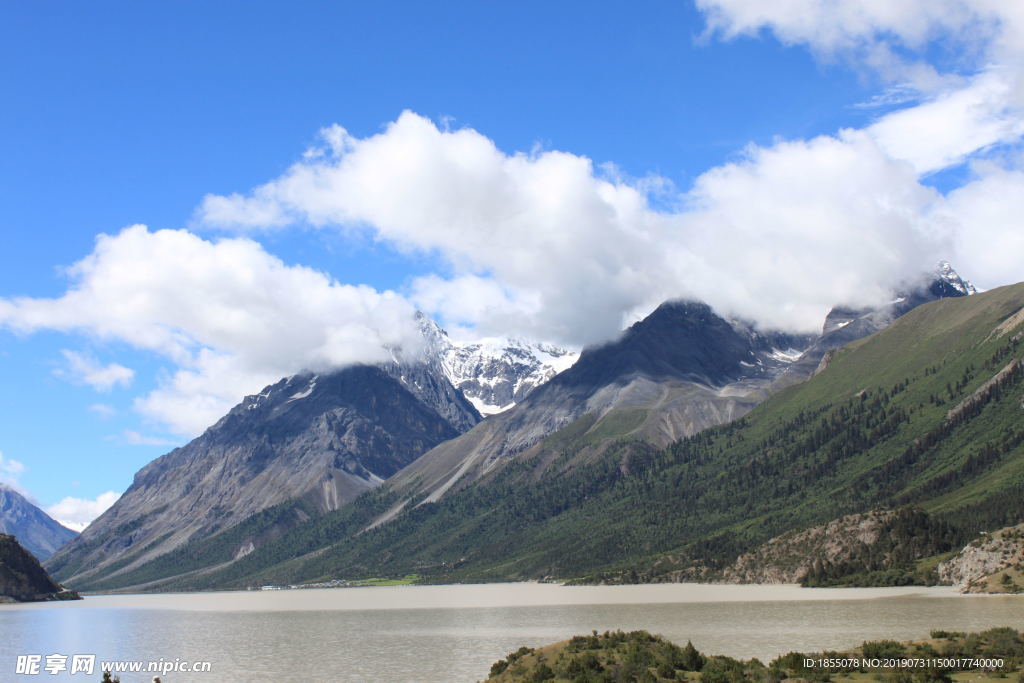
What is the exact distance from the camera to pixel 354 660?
394 ft

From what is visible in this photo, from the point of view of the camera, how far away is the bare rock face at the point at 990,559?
178375mm

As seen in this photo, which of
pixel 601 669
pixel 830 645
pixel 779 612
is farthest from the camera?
pixel 779 612

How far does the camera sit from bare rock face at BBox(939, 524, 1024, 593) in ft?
585

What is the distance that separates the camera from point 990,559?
18812cm

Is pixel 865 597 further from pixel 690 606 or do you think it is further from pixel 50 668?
pixel 50 668

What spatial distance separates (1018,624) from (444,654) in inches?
2594

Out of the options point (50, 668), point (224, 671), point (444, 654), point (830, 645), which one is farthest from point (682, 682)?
point (50, 668)

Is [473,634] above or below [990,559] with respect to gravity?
below

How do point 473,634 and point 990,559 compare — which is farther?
point 990,559

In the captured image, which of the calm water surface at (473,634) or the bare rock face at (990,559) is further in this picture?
the bare rock face at (990,559)

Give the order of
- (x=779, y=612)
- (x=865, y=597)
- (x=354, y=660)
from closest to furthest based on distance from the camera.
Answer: (x=354, y=660), (x=779, y=612), (x=865, y=597)

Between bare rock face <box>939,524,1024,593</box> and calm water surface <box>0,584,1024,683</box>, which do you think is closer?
calm water surface <box>0,584,1024,683</box>

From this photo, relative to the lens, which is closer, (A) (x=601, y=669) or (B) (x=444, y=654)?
(A) (x=601, y=669)

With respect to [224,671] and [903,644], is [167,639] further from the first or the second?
[903,644]
